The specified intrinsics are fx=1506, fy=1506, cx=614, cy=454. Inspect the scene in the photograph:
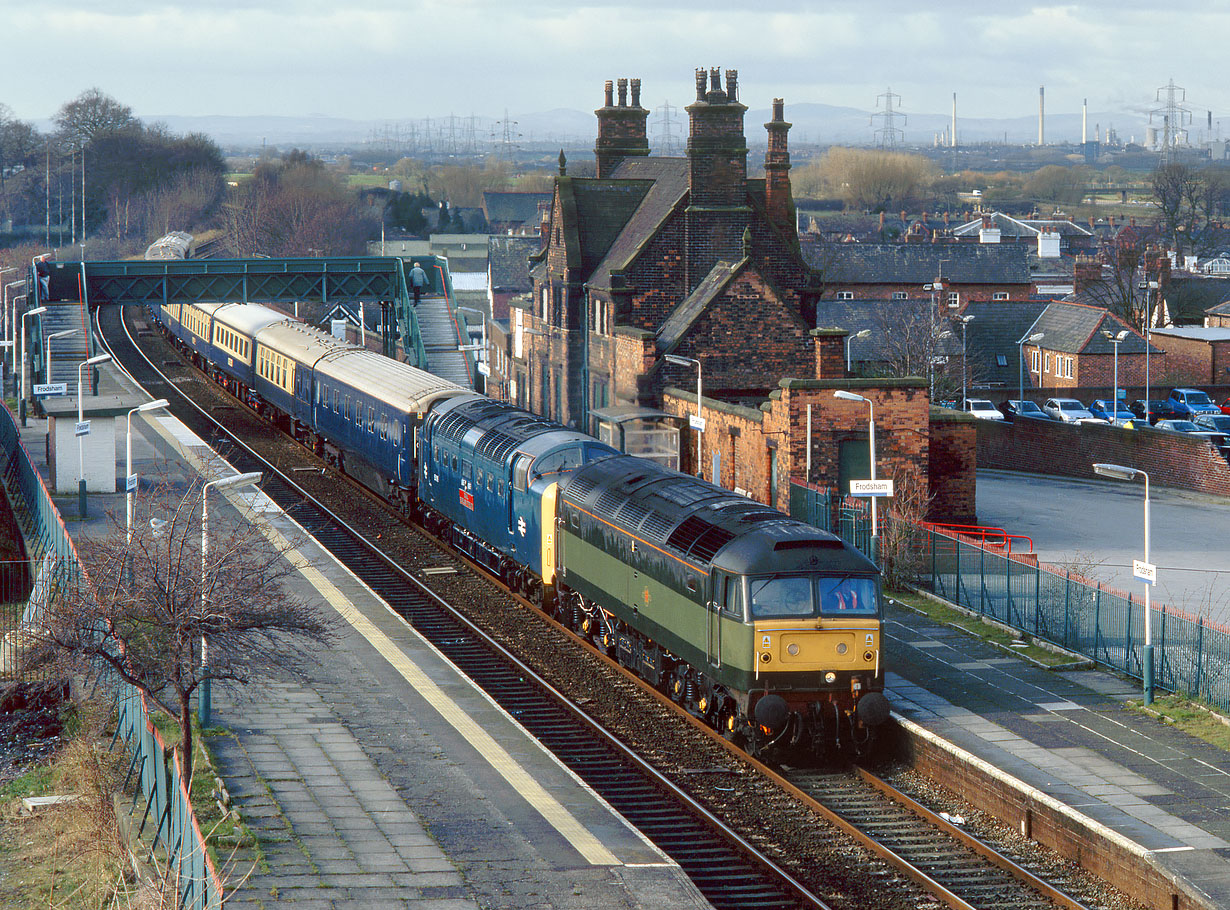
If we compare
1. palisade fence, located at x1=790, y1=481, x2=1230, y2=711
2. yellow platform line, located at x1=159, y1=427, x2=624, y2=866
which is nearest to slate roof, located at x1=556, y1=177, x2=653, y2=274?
palisade fence, located at x1=790, y1=481, x2=1230, y2=711

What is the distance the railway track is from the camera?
16.3 meters

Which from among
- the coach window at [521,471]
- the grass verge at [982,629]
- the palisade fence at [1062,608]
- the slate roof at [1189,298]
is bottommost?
the grass verge at [982,629]

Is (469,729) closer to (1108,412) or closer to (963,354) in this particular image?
(1108,412)

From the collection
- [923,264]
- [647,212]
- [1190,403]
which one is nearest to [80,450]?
[647,212]

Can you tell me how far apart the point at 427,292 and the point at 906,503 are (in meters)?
39.1

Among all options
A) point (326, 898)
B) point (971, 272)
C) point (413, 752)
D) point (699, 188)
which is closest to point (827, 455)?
point (699, 188)

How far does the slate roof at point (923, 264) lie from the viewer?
90.9 m

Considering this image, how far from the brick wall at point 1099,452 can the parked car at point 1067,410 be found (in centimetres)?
1084

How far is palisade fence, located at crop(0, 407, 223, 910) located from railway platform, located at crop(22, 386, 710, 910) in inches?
22.1

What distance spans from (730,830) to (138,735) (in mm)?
8383

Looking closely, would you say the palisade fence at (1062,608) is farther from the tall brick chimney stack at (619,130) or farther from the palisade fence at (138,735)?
the tall brick chimney stack at (619,130)

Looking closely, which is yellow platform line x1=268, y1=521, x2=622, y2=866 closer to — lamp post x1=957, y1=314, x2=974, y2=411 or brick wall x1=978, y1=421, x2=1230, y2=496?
brick wall x1=978, y1=421, x2=1230, y2=496

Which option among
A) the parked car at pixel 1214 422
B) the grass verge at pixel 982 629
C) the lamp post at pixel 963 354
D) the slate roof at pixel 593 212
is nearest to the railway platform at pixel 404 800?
the grass verge at pixel 982 629

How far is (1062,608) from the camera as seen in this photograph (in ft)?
83.7
